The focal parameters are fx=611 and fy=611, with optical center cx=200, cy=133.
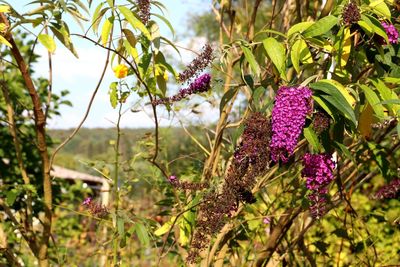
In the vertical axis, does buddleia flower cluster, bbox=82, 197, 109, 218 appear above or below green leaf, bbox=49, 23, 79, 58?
below

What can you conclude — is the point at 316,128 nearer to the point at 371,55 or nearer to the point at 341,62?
the point at 341,62

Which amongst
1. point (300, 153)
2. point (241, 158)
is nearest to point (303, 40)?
point (241, 158)

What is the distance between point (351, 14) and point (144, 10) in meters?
0.51

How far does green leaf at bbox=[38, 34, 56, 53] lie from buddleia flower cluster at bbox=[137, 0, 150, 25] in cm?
23

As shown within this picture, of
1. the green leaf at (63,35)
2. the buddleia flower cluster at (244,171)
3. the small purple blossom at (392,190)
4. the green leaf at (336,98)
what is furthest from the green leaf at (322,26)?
the small purple blossom at (392,190)

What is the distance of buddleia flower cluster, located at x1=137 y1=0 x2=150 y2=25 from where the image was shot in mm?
1521

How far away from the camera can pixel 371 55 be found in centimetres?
160

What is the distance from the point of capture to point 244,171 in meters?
1.31

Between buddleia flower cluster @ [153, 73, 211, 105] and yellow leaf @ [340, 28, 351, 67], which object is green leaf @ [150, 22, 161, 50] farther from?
yellow leaf @ [340, 28, 351, 67]

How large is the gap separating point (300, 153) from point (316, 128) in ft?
2.30

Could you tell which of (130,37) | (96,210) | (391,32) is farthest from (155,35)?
(391,32)

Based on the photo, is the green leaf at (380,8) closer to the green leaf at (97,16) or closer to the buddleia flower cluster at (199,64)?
the buddleia flower cluster at (199,64)

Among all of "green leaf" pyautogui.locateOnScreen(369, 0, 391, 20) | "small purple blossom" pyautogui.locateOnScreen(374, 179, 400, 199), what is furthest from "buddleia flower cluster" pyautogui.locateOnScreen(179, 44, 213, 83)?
"small purple blossom" pyautogui.locateOnScreen(374, 179, 400, 199)

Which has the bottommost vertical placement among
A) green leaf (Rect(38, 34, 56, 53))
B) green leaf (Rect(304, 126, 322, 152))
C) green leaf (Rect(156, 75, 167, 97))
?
green leaf (Rect(304, 126, 322, 152))
